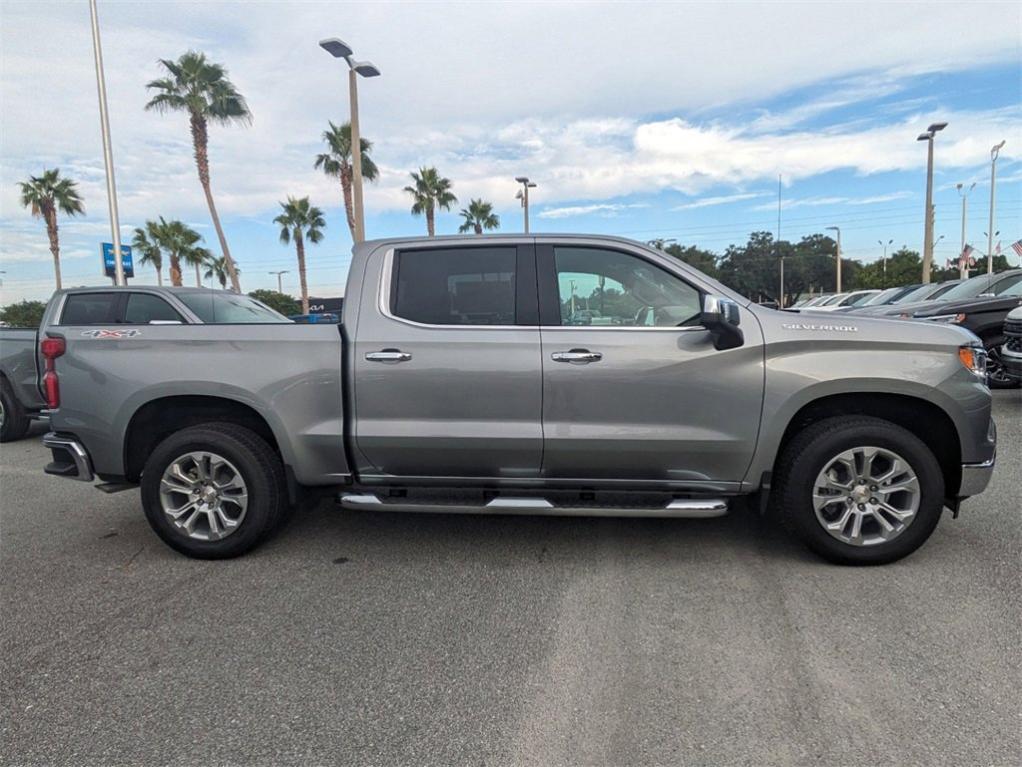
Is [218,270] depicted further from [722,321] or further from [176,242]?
[722,321]

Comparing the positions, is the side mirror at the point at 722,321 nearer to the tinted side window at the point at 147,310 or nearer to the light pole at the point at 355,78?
the tinted side window at the point at 147,310

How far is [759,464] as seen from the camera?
369cm

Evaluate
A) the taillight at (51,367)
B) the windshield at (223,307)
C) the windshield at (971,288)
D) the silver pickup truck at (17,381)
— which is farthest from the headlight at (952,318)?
the silver pickup truck at (17,381)

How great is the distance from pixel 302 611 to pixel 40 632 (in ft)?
4.08

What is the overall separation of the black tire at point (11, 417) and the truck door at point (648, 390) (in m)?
7.63

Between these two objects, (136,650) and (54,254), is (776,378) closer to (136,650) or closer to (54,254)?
(136,650)

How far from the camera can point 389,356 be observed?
3803 mm

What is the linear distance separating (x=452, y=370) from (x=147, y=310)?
5.75 meters

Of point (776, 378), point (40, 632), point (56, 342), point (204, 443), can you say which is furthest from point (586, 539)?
point (56, 342)

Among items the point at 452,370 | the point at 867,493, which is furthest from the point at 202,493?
the point at 867,493

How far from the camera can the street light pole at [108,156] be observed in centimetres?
1487

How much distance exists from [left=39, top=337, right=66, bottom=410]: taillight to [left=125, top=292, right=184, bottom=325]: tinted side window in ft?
12.6

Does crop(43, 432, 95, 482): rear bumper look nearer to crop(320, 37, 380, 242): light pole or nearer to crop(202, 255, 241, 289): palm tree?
crop(320, 37, 380, 242): light pole

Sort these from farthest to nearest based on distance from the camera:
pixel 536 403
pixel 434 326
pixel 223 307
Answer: pixel 223 307
pixel 434 326
pixel 536 403
